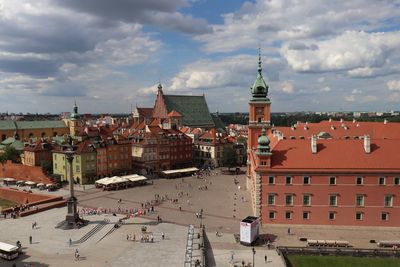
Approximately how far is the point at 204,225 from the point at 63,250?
16.9 meters

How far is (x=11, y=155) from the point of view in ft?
306

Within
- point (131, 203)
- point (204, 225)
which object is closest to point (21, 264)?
point (204, 225)

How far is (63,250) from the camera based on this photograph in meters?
41.1

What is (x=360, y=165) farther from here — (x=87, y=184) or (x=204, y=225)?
(x=87, y=184)

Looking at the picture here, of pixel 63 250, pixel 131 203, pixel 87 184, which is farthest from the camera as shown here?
pixel 87 184

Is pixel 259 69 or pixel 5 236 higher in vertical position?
pixel 259 69

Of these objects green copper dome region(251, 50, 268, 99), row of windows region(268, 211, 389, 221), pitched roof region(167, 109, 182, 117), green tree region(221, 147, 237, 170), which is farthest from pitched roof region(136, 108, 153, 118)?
row of windows region(268, 211, 389, 221)

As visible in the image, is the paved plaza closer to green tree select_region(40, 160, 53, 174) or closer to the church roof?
green tree select_region(40, 160, 53, 174)

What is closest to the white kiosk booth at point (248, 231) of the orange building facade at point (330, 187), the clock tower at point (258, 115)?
the orange building facade at point (330, 187)

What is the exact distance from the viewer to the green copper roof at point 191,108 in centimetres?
13562

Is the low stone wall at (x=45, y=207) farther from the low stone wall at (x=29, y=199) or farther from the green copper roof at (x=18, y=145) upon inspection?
the green copper roof at (x=18, y=145)

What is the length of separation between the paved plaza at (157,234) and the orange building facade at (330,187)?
1416 mm

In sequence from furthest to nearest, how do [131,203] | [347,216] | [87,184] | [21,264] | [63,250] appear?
1. [87,184]
2. [131,203]
3. [347,216]
4. [63,250]
5. [21,264]

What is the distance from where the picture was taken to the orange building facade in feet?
157
